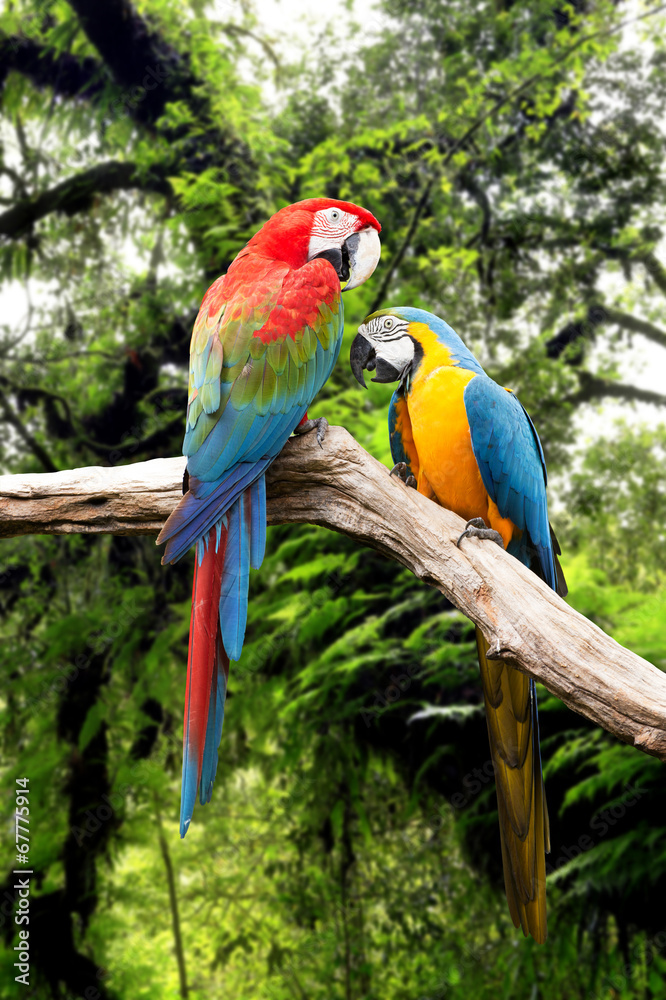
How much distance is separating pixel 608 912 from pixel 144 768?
2.20m

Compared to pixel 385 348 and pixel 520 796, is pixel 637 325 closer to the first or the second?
pixel 385 348

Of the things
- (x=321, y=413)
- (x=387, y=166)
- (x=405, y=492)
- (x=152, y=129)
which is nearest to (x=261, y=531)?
(x=405, y=492)

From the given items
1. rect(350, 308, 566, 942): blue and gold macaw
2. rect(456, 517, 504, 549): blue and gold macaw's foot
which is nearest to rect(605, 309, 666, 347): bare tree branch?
rect(350, 308, 566, 942): blue and gold macaw

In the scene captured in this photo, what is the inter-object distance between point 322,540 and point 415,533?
5.68ft

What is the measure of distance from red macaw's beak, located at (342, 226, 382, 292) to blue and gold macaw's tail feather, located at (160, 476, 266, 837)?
510mm

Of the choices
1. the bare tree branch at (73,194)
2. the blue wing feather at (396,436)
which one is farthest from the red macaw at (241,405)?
the bare tree branch at (73,194)

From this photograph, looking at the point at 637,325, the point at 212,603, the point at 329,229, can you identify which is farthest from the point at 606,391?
the point at 212,603

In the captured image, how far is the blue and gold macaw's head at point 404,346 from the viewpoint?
1400 mm

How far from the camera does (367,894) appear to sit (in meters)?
3.34

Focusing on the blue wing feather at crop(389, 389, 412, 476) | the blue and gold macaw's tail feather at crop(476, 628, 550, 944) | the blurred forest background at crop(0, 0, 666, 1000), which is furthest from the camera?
the blurred forest background at crop(0, 0, 666, 1000)

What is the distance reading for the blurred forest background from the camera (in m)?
2.88

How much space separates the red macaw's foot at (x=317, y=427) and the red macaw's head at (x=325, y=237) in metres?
0.31

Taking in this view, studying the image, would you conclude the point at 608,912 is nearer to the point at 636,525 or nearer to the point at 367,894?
the point at 367,894

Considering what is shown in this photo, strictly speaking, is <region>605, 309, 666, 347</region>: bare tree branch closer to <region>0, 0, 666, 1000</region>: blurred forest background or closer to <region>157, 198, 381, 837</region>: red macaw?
<region>0, 0, 666, 1000</region>: blurred forest background
